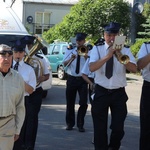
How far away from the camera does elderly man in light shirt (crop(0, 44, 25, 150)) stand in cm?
442

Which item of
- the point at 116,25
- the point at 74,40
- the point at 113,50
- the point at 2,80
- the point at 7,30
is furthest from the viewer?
the point at 7,30

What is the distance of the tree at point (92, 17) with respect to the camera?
29469 millimetres

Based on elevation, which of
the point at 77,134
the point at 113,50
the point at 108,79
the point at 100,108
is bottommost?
the point at 77,134

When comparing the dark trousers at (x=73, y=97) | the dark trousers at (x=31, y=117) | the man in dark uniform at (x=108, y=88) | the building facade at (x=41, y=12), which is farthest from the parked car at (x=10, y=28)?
the building facade at (x=41, y=12)

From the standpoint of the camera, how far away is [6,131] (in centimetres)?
447

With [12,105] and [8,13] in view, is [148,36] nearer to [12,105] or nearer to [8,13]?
[8,13]

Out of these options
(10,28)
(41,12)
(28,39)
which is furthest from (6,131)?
(41,12)

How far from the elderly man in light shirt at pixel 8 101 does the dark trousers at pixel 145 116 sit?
2.27 m

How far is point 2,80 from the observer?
4438 millimetres

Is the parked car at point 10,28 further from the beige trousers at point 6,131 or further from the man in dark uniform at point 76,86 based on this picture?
the beige trousers at point 6,131

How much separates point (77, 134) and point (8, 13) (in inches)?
180

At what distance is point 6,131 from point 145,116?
249 centimetres

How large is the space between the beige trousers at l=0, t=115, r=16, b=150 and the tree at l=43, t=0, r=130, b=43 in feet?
81.0

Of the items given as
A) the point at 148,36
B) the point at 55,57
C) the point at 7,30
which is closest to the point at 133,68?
the point at 7,30
